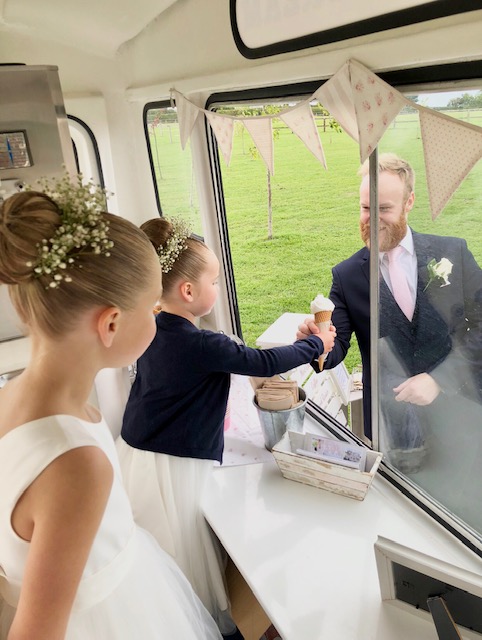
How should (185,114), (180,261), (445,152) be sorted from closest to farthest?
(445,152) < (180,261) < (185,114)

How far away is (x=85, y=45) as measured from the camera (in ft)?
9.45

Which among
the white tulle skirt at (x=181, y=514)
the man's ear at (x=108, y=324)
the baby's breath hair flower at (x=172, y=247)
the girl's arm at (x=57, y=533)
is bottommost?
the white tulle skirt at (x=181, y=514)

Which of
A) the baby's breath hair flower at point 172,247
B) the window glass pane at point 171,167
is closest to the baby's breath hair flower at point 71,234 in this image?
the baby's breath hair flower at point 172,247

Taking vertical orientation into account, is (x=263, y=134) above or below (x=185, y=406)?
above

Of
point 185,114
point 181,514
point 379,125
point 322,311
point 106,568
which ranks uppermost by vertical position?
point 185,114

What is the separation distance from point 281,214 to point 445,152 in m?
3.62

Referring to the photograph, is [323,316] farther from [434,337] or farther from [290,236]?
[290,236]

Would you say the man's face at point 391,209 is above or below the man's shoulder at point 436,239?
above

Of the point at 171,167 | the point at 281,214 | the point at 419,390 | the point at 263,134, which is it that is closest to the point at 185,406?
the point at 419,390

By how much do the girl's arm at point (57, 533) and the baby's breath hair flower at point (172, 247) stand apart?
866 millimetres

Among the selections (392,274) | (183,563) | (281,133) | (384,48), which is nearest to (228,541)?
(183,563)

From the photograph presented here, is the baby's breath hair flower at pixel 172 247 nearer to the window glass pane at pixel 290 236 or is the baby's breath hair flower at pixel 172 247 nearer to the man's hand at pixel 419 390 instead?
the man's hand at pixel 419 390

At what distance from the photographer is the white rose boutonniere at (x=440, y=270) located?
1.52m

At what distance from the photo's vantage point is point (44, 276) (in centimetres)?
106
